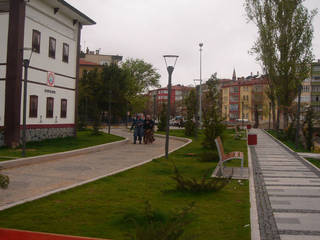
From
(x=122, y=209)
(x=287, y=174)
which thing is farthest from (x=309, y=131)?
(x=122, y=209)

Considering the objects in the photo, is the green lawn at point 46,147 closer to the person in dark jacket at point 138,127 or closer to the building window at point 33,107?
the building window at point 33,107

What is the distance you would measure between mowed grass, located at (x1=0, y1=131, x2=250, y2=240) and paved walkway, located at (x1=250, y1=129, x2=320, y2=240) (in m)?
0.31

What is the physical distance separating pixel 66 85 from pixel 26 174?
14.0 metres

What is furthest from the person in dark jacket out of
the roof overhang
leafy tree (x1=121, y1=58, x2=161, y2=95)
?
leafy tree (x1=121, y1=58, x2=161, y2=95)

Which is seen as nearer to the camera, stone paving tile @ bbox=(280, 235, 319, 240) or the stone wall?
stone paving tile @ bbox=(280, 235, 319, 240)

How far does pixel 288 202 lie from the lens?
6816mm

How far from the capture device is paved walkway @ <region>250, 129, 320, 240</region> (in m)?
5.00

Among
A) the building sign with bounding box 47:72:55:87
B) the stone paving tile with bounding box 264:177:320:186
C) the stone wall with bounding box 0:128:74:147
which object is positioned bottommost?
the stone paving tile with bounding box 264:177:320:186

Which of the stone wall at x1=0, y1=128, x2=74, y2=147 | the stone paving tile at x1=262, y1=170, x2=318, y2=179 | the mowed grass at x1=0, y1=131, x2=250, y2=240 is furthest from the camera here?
the stone wall at x1=0, y1=128, x2=74, y2=147

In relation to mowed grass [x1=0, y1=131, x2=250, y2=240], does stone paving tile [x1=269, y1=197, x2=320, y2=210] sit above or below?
above

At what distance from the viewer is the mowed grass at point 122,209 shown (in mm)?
4949

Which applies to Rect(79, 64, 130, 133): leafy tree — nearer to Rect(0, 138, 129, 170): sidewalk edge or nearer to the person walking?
the person walking

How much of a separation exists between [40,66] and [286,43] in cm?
2360

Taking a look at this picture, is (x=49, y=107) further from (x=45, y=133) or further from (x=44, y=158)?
(x=44, y=158)
